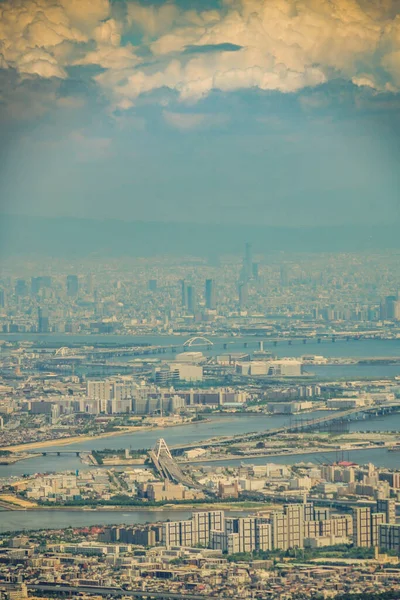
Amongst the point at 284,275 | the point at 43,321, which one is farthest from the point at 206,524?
the point at 284,275

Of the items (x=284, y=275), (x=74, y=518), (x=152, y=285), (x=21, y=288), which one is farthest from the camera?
(x=284, y=275)

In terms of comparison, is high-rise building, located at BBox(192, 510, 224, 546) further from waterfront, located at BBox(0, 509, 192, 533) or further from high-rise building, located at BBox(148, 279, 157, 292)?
high-rise building, located at BBox(148, 279, 157, 292)

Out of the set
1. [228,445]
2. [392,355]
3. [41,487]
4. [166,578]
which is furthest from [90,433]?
[392,355]

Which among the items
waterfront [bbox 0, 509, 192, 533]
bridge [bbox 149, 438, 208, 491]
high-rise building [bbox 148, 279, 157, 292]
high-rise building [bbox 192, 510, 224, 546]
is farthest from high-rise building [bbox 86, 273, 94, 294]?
high-rise building [bbox 192, 510, 224, 546]

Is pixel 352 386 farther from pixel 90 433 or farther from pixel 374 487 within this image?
pixel 374 487

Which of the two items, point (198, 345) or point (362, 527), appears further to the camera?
point (198, 345)

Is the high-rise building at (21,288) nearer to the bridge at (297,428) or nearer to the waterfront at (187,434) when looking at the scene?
the waterfront at (187,434)

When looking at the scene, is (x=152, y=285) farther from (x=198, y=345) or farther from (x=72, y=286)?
(x=198, y=345)

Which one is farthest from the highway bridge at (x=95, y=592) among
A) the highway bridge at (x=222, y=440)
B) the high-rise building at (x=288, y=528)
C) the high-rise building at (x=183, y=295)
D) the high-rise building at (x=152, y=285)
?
the high-rise building at (x=152, y=285)
